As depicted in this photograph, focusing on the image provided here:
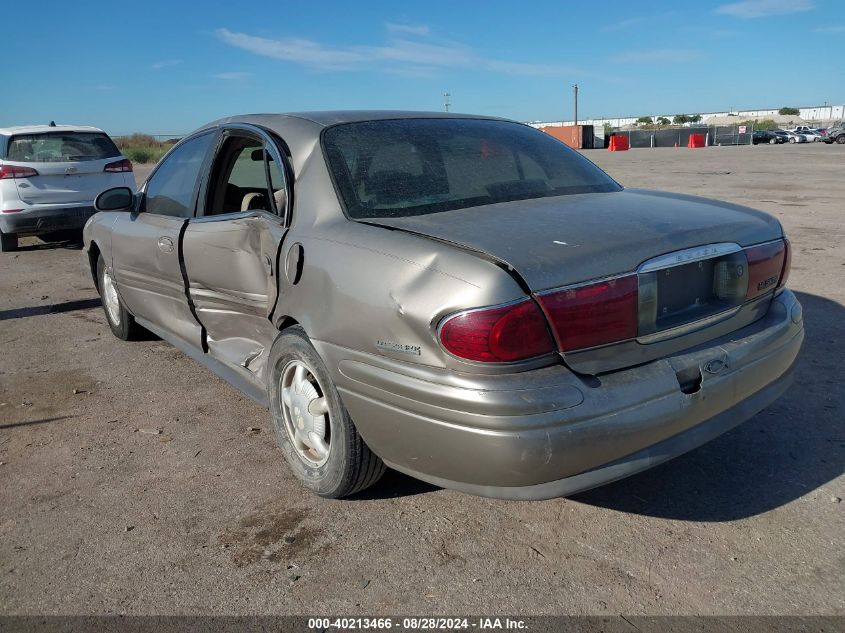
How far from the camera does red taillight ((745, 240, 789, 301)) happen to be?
2.75 meters

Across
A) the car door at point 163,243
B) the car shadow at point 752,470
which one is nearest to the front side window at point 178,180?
the car door at point 163,243

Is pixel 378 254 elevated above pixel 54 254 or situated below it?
above

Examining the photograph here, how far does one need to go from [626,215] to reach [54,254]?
9.76m

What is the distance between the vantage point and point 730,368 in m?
2.59

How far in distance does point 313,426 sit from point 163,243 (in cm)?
178

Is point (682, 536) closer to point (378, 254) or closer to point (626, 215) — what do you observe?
point (626, 215)

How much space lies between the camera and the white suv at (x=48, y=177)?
9.59m

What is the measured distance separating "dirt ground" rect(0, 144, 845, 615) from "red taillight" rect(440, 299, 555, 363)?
0.81m

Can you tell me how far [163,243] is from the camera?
4.14 metres

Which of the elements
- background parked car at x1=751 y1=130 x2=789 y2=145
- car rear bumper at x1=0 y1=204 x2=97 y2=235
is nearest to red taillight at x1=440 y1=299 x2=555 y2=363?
car rear bumper at x1=0 y1=204 x2=97 y2=235

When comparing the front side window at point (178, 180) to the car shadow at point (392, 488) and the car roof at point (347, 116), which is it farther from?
the car shadow at point (392, 488)

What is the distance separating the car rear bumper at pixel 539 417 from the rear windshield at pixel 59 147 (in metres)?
8.89

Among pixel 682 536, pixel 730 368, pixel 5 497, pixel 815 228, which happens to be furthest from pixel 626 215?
pixel 815 228

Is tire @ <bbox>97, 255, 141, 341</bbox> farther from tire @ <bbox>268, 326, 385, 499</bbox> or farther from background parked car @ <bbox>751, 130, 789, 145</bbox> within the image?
background parked car @ <bbox>751, 130, 789, 145</bbox>
